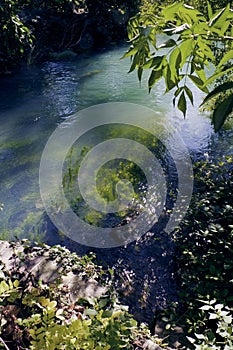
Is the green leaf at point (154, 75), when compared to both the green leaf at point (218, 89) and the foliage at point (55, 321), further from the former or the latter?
the foliage at point (55, 321)

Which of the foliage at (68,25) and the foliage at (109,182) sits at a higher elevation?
the foliage at (68,25)

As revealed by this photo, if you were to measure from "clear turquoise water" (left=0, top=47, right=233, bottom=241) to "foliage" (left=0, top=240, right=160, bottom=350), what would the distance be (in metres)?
1.81

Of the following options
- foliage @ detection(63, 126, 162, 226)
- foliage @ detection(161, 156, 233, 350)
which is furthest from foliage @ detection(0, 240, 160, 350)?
foliage @ detection(63, 126, 162, 226)

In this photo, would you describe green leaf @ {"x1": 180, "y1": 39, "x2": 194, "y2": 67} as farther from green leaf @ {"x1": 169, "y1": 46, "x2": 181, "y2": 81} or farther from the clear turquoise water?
the clear turquoise water

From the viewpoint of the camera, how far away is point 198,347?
1.41m

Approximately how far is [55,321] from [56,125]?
5.19 metres

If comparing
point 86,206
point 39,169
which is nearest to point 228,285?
point 86,206

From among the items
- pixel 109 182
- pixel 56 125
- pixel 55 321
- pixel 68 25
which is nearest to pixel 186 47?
pixel 55 321

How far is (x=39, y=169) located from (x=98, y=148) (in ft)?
3.35

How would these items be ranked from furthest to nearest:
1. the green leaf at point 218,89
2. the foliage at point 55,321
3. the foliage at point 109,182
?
1. the foliage at point 109,182
2. the foliage at point 55,321
3. the green leaf at point 218,89

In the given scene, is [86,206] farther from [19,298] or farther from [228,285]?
[19,298]

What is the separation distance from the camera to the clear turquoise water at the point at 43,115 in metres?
3.95

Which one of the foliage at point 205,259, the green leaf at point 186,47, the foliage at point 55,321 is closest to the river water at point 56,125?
the foliage at point 205,259

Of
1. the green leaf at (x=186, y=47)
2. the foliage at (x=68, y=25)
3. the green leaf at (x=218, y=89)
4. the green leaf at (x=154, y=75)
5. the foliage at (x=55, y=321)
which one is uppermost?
the foliage at (x=68, y=25)
